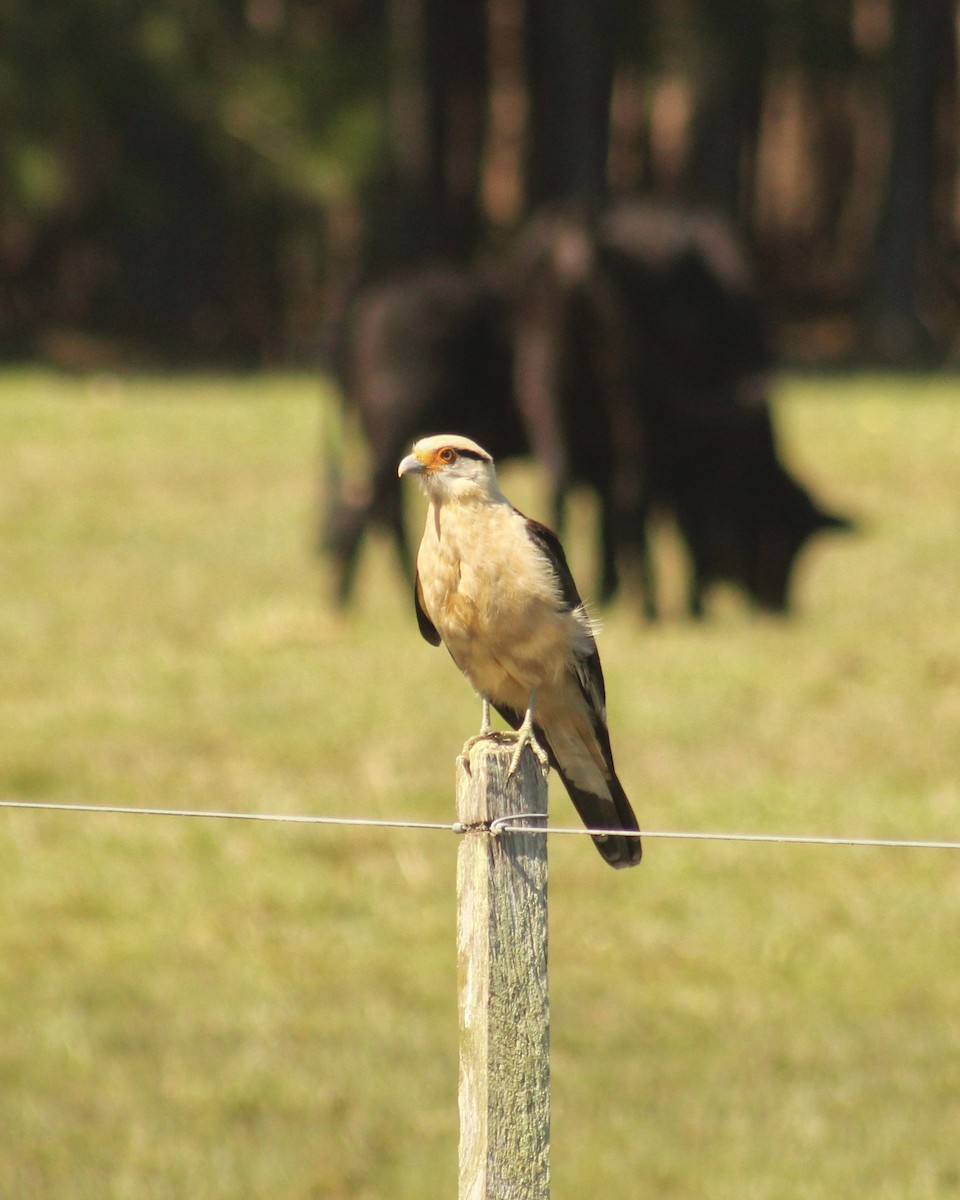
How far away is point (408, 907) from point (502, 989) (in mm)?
3691

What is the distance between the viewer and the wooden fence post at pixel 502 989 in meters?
2.89

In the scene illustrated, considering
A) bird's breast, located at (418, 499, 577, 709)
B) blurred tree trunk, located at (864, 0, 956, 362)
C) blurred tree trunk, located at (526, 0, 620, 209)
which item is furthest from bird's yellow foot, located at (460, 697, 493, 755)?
blurred tree trunk, located at (526, 0, 620, 209)

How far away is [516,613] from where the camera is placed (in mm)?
3500

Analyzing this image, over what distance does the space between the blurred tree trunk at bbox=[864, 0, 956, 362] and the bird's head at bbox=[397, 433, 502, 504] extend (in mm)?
19126

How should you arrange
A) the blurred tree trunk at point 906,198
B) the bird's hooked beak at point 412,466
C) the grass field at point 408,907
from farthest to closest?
the blurred tree trunk at point 906,198, the grass field at point 408,907, the bird's hooked beak at point 412,466

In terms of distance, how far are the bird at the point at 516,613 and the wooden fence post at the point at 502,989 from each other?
473mm

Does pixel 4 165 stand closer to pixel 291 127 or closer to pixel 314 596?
pixel 291 127

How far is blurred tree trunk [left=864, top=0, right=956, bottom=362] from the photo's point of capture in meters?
22.3

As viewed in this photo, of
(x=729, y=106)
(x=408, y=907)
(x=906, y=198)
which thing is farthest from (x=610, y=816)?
(x=729, y=106)

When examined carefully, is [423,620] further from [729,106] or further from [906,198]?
[729,106]

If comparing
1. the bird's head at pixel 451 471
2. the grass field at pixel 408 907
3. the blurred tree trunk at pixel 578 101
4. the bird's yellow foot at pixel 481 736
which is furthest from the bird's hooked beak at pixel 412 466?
the blurred tree trunk at pixel 578 101

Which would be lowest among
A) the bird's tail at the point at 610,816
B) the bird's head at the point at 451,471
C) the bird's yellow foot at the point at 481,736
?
the bird's tail at the point at 610,816

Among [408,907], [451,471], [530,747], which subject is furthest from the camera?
[408,907]

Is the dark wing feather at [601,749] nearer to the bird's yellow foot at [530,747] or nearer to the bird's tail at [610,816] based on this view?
the bird's tail at [610,816]
